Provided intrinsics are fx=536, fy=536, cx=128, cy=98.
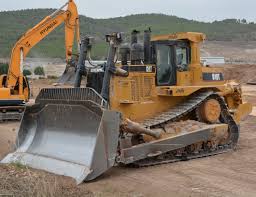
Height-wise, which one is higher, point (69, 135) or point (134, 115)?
point (134, 115)

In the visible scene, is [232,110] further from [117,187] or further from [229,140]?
[117,187]

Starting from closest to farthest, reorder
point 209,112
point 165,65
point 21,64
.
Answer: point 165,65 → point 209,112 → point 21,64

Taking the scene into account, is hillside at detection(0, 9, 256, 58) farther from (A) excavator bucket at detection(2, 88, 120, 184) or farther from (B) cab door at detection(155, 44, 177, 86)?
(A) excavator bucket at detection(2, 88, 120, 184)

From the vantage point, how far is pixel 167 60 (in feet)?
35.7

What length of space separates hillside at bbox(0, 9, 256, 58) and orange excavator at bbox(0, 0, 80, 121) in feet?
133

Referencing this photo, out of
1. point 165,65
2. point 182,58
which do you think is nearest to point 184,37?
point 182,58

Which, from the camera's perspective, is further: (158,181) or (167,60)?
(167,60)

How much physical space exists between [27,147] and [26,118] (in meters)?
0.64

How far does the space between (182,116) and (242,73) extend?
80.9 ft

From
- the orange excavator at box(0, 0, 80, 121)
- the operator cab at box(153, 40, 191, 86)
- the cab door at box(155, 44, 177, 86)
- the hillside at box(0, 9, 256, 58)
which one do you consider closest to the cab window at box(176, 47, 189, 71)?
the operator cab at box(153, 40, 191, 86)

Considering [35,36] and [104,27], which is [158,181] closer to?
[35,36]

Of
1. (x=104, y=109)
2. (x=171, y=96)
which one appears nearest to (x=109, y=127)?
(x=104, y=109)

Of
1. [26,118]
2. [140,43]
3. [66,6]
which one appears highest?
[66,6]

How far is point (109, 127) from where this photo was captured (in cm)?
862
